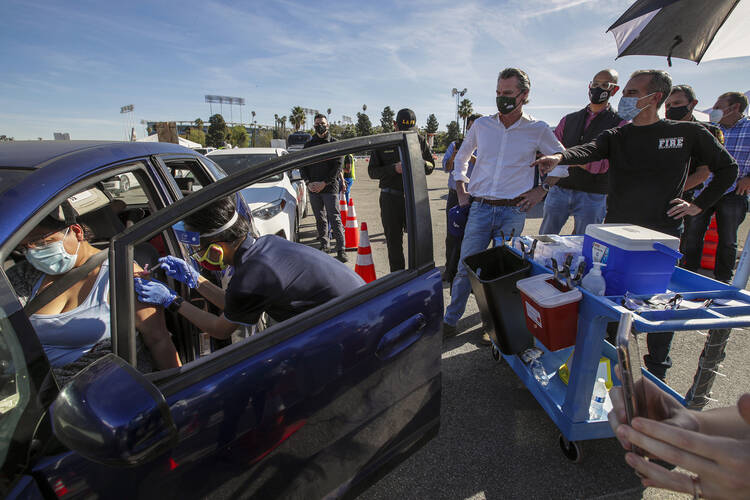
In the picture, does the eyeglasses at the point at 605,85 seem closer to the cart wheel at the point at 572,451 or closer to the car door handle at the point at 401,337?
the cart wheel at the point at 572,451

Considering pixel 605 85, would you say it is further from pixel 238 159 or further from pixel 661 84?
pixel 238 159

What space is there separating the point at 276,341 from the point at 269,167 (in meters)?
0.55

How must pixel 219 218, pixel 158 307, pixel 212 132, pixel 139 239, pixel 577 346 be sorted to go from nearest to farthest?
pixel 139 239 → pixel 219 218 → pixel 158 307 → pixel 577 346 → pixel 212 132

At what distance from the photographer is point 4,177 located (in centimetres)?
115

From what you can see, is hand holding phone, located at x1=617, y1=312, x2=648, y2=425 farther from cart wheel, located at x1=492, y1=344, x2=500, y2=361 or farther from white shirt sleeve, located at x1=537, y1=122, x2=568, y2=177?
white shirt sleeve, located at x1=537, y1=122, x2=568, y2=177

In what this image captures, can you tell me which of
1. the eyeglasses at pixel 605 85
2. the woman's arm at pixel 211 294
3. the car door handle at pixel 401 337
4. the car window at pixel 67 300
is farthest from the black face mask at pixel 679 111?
the car window at pixel 67 300

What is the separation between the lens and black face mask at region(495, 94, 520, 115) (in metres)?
2.71

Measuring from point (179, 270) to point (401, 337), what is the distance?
4.18 ft

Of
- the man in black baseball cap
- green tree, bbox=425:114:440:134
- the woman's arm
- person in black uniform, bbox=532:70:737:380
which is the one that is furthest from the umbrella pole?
green tree, bbox=425:114:440:134

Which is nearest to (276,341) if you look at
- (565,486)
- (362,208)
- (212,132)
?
(565,486)

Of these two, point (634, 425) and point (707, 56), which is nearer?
point (634, 425)

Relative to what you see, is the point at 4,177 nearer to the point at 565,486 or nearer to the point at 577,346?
the point at 577,346

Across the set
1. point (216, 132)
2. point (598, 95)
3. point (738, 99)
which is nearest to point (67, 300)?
point (598, 95)

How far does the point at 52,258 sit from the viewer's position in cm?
151
